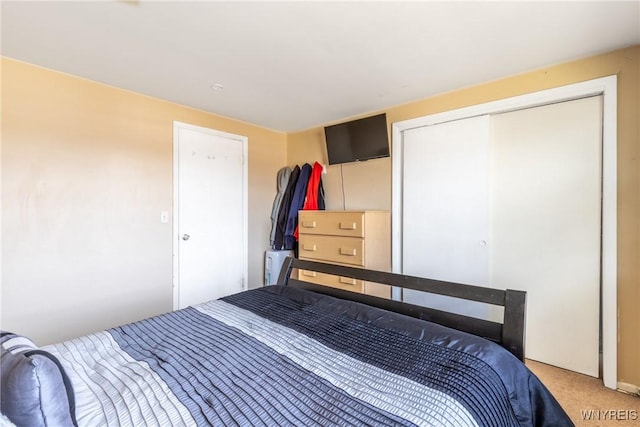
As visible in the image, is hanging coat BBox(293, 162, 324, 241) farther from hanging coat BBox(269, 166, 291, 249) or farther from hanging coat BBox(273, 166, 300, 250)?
hanging coat BBox(269, 166, 291, 249)

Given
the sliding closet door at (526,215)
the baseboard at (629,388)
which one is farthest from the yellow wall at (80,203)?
the baseboard at (629,388)

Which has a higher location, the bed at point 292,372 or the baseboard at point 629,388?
the bed at point 292,372

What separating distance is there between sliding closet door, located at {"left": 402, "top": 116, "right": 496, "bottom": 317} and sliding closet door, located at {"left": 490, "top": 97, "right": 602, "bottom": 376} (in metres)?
0.10

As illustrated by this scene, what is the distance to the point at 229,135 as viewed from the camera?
3.21m

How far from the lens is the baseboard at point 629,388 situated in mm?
1780

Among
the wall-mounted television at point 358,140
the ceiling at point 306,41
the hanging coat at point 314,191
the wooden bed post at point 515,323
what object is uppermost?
the ceiling at point 306,41

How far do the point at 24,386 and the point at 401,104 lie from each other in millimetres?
2981

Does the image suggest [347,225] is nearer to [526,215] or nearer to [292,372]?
[526,215]

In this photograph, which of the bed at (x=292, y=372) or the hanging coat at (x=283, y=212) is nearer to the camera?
the bed at (x=292, y=372)

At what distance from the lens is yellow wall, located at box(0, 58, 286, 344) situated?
1971 mm

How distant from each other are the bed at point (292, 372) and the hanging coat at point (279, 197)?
200 cm

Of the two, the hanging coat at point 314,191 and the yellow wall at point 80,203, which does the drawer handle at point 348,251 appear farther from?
the yellow wall at point 80,203

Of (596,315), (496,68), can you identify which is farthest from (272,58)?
(596,315)

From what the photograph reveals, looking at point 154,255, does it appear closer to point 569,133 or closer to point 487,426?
point 487,426
